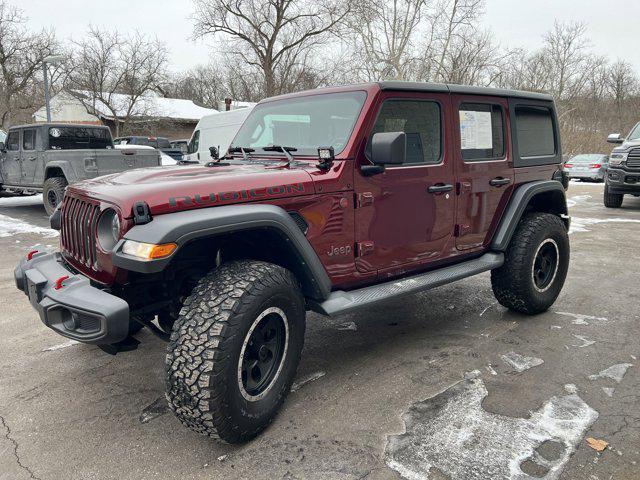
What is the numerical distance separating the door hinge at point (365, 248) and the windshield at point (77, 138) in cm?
926

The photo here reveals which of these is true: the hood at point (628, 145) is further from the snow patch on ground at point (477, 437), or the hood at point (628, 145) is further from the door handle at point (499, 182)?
the snow patch on ground at point (477, 437)

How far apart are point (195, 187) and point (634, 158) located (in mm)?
10972

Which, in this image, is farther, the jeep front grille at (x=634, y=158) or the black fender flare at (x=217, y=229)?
the jeep front grille at (x=634, y=158)

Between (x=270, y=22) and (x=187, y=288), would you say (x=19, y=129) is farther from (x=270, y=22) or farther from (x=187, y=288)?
(x=270, y=22)

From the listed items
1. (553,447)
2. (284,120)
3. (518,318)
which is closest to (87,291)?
(284,120)

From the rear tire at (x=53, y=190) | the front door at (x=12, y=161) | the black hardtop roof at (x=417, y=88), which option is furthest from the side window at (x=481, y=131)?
the front door at (x=12, y=161)

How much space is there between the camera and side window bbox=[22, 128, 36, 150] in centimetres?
1036

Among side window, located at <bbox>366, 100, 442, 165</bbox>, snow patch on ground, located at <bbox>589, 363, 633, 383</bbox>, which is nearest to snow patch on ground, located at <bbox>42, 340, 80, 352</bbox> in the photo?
side window, located at <bbox>366, 100, 442, 165</bbox>

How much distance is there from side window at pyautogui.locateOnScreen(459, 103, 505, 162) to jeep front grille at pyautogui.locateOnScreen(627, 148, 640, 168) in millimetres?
8270

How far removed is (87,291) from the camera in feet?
8.02

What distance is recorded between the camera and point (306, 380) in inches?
127

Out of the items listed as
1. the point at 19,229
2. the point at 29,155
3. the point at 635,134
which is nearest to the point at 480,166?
the point at 19,229

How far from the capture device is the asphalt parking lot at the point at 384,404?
7.80 feet

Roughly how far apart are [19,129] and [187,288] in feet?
32.4
